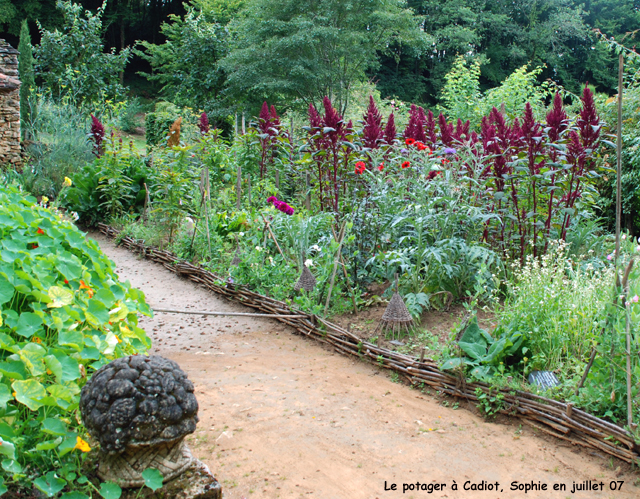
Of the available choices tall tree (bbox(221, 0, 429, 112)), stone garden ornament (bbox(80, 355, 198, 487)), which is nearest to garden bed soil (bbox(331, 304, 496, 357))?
stone garden ornament (bbox(80, 355, 198, 487))

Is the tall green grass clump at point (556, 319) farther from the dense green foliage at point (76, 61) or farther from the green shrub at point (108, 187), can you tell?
the dense green foliage at point (76, 61)

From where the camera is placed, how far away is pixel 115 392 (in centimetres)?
168

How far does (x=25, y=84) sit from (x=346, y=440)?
40.0ft

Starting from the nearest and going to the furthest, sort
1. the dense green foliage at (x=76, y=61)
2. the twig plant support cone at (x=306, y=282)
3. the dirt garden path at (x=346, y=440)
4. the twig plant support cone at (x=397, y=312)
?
1. the dirt garden path at (x=346, y=440)
2. the twig plant support cone at (x=397, y=312)
3. the twig plant support cone at (x=306, y=282)
4. the dense green foliage at (x=76, y=61)

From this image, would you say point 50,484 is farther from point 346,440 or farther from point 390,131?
point 390,131

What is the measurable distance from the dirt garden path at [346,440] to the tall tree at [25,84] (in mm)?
9780

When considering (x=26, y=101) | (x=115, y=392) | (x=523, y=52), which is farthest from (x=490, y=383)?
(x=523, y=52)

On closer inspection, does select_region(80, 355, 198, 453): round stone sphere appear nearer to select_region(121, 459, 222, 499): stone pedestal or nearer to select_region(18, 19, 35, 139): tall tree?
select_region(121, 459, 222, 499): stone pedestal

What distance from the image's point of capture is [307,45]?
13.4m

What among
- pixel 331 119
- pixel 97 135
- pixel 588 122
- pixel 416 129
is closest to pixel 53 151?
pixel 97 135

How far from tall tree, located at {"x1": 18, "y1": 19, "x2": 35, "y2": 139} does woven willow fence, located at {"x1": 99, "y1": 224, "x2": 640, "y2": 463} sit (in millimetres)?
8623

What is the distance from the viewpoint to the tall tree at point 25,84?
36.3ft

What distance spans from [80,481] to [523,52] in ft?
90.1

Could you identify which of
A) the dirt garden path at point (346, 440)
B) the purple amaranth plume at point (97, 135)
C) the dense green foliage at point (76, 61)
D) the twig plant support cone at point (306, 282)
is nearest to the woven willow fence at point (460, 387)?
the dirt garden path at point (346, 440)
